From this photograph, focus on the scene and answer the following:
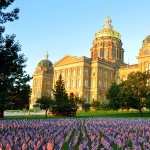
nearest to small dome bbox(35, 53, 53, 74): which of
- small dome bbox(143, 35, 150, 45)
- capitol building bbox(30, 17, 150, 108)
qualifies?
capitol building bbox(30, 17, 150, 108)

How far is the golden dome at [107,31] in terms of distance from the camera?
126488mm

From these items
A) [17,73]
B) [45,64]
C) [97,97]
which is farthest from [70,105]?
[45,64]

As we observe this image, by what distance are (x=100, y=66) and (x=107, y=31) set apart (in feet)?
54.3

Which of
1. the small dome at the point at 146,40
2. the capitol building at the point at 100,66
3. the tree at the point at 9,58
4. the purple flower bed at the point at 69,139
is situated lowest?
the purple flower bed at the point at 69,139

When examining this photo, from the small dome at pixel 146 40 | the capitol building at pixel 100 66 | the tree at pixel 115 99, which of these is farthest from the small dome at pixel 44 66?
the tree at pixel 115 99

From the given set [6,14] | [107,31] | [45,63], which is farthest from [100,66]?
[6,14]

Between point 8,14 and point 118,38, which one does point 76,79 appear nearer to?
point 118,38

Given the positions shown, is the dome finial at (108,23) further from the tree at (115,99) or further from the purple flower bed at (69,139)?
the purple flower bed at (69,139)

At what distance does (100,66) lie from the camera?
115812 millimetres

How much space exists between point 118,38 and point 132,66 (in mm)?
15354

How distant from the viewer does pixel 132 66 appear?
116500mm

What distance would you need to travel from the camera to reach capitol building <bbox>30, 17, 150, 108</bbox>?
11462 cm

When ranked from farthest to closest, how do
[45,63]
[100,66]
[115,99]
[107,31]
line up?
[45,63] < [107,31] < [100,66] < [115,99]

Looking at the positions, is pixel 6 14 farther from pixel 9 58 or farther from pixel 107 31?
pixel 107 31
